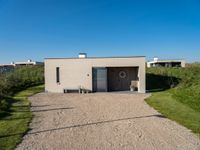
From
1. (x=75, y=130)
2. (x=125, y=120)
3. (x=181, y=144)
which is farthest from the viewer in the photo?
(x=125, y=120)

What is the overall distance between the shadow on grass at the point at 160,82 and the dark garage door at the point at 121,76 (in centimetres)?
227

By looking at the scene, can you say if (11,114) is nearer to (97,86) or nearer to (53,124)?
(53,124)

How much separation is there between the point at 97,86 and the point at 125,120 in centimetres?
1168

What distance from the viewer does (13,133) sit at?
22.3 ft

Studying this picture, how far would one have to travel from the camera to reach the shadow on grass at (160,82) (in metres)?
22.5

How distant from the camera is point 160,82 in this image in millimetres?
24312

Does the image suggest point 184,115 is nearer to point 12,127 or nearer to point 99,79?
point 12,127

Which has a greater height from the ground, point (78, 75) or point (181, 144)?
point (78, 75)

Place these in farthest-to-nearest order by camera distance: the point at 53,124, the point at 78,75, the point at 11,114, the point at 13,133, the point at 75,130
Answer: the point at 78,75, the point at 11,114, the point at 53,124, the point at 75,130, the point at 13,133

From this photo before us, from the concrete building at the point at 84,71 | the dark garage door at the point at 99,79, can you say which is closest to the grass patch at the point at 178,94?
the concrete building at the point at 84,71

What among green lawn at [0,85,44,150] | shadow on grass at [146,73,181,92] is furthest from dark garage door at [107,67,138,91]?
green lawn at [0,85,44,150]

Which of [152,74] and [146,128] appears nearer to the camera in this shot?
[146,128]

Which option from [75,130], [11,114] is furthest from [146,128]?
[11,114]

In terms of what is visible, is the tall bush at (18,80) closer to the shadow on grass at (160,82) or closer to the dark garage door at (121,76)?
the dark garage door at (121,76)
